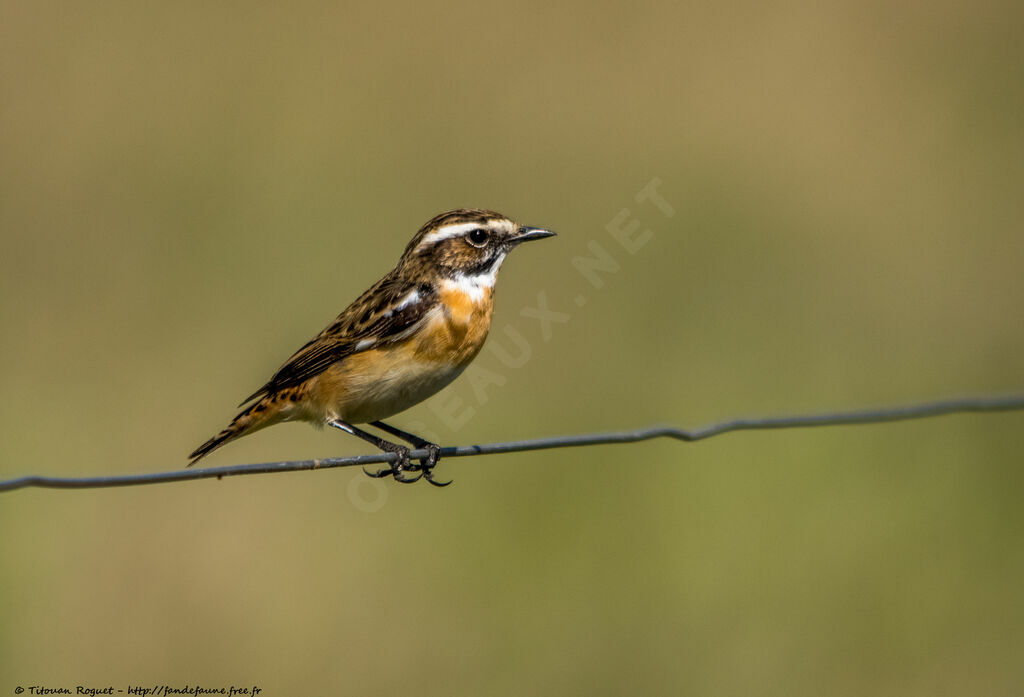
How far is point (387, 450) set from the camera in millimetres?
7242

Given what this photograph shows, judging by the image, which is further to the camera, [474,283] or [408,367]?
[474,283]

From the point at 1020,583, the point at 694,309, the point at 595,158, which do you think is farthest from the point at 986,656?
the point at 595,158

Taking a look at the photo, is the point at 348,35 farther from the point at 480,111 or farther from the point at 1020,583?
the point at 1020,583

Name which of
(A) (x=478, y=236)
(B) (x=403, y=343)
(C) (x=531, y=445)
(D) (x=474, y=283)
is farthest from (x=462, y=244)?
(C) (x=531, y=445)

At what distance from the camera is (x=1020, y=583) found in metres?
9.15

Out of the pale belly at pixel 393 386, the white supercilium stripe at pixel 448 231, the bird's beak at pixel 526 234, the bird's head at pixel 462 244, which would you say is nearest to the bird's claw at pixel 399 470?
the pale belly at pixel 393 386

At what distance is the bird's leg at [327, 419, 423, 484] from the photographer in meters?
6.93

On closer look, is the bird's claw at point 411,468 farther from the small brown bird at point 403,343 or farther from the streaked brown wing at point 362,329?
the streaked brown wing at point 362,329

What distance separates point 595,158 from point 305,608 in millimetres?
7408

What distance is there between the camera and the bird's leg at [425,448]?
6.81 meters

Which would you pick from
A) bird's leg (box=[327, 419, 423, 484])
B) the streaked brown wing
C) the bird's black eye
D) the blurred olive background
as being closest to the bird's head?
the bird's black eye

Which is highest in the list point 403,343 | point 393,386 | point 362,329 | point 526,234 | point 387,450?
point 526,234

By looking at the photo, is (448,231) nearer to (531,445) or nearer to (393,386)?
(393,386)

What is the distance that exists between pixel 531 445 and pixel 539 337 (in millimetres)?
6077
